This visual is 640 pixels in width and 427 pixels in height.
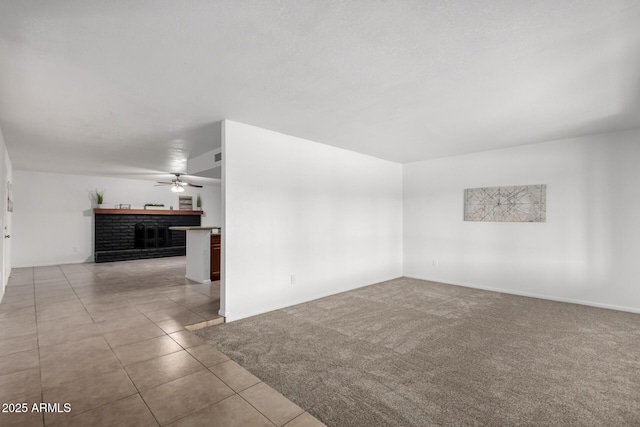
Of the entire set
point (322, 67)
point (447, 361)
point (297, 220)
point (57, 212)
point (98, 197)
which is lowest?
point (447, 361)

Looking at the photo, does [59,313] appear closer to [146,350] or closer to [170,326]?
[170,326]

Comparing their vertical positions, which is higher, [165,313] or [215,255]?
[215,255]

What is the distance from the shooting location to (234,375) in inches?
91.0

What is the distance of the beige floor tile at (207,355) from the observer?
252 centimetres

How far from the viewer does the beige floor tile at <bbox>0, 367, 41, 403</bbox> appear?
6.64 feet

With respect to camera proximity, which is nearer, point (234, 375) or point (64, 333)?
point (234, 375)

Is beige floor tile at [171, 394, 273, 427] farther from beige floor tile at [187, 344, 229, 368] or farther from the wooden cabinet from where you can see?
the wooden cabinet

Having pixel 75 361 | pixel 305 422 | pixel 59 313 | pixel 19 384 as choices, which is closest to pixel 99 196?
A: pixel 59 313

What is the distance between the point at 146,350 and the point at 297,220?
7.56ft

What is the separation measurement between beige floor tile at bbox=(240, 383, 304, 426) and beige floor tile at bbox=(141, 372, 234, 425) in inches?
6.3

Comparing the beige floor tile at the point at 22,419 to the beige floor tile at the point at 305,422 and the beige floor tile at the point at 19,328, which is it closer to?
the beige floor tile at the point at 305,422

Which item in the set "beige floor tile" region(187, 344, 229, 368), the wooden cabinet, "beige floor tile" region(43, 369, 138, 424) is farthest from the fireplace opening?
"beige floor tile" region(43, 369, 138, 424)

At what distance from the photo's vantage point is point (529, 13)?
1686 millimetres

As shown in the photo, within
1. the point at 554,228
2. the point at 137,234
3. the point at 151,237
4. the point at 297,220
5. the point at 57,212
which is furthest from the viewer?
the point at 151,237
